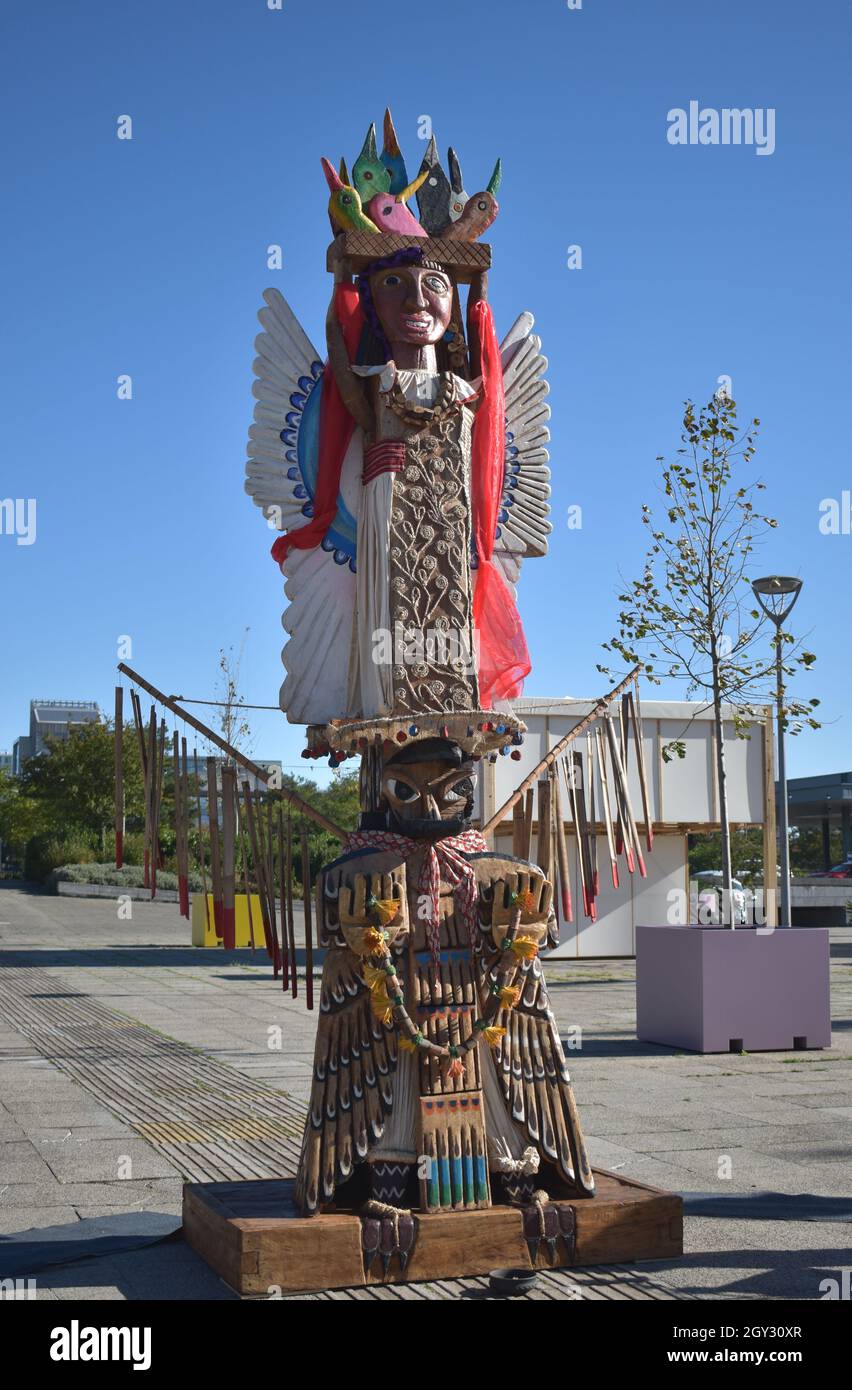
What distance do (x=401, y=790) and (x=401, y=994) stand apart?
0.85 metres

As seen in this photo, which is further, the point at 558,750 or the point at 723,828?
the point at 723,828

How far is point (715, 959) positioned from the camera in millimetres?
12133

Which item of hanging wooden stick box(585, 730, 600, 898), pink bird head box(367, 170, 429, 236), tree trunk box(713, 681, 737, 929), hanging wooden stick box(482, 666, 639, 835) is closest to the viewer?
pink bird head box(367, 170, 429, 236)

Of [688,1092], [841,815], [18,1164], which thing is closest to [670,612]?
[688,1092]

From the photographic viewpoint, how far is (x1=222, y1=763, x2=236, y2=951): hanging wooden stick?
657cm

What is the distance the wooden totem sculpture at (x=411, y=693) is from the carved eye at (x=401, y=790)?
0.01 metres

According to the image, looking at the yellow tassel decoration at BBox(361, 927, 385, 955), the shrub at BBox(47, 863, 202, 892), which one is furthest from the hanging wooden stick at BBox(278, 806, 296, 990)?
the shrub at BBox(47, 863, 202, 892)

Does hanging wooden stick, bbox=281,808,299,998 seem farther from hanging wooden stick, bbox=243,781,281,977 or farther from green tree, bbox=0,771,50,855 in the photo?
green tree, bbox=0,771,50,855

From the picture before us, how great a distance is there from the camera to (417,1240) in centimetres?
538

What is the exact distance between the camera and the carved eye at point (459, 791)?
5.90 meters

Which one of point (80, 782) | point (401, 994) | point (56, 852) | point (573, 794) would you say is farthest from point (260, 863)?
point (80, 782)

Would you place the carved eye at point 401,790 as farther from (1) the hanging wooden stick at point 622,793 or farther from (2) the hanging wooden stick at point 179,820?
(1) the hanging wooden stick at point 622,793

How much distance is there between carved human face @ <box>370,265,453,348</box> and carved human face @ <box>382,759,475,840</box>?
1.93m

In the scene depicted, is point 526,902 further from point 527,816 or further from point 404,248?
point 404,248
